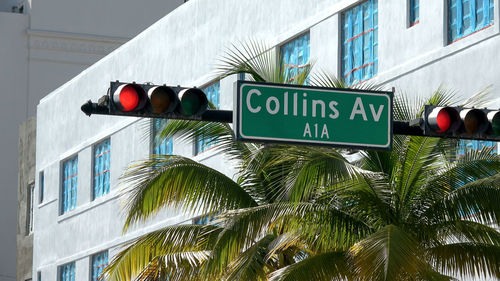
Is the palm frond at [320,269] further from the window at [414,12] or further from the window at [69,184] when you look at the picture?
the window at [69,184]

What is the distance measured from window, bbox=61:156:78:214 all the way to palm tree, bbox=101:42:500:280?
64.2 ft

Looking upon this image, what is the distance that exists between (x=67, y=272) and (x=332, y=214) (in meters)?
22.5

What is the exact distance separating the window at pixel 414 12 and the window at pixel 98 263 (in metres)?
14.4

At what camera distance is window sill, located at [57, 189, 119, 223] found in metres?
33.1

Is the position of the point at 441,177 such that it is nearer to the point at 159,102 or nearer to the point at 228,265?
the point at 228,265

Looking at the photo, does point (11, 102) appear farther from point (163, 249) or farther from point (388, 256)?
point (388, 256)

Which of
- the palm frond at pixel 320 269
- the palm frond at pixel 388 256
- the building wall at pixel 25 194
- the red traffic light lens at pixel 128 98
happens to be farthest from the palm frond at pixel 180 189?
the building wall at pixel 25 194

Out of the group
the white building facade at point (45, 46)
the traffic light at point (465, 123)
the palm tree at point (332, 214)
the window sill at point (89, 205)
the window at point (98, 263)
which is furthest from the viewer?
the white building facade at point (45, 46)

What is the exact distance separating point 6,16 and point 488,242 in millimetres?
40002

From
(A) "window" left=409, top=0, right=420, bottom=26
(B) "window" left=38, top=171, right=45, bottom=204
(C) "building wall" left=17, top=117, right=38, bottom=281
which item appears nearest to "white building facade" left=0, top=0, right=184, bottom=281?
(C) "building wall" left=17, top=117, right=38, bottom=281

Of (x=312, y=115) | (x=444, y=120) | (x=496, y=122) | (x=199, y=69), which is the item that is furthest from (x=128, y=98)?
(x=199, y=69)

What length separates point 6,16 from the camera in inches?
2048

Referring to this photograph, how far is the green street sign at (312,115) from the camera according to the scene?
36.7ft

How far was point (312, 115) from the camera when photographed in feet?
37.3
